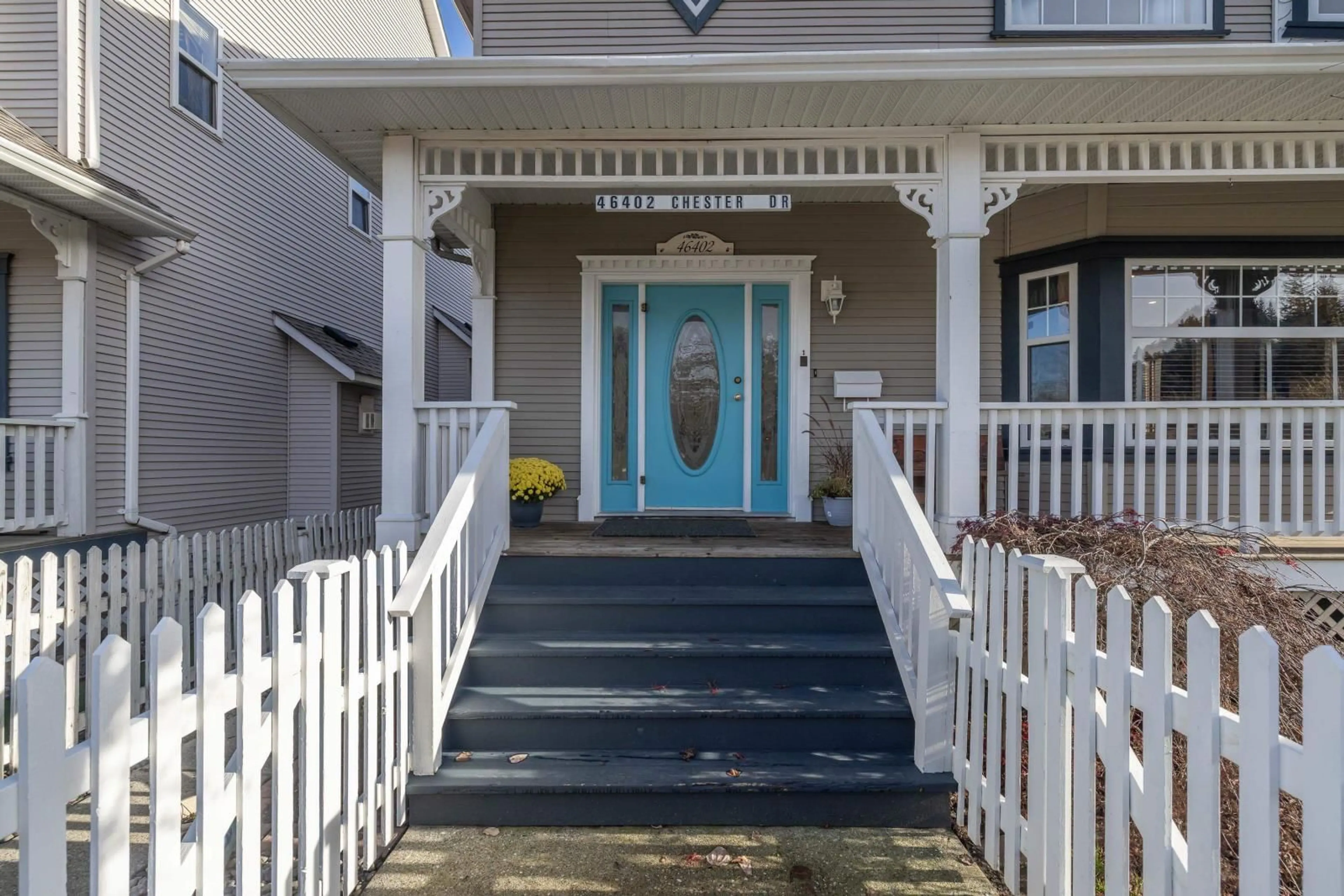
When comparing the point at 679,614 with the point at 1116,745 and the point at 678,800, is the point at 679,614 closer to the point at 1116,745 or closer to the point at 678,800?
the point at 678,800

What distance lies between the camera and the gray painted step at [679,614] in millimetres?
3604

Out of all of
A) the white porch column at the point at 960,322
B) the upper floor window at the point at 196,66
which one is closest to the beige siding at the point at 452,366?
the upper floor window at the point at 196,66

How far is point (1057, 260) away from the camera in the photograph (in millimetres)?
5367

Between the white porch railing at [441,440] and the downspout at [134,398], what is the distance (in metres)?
3.48

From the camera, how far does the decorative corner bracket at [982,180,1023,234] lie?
418cm

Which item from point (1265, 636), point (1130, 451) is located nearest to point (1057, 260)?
point (1130, 451)

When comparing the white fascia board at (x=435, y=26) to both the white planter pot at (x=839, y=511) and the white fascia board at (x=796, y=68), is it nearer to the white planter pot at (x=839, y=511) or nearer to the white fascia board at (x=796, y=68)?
the white fascia board at (x=796, y=68)

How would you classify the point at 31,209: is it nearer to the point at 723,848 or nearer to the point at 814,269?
the point at 814,269

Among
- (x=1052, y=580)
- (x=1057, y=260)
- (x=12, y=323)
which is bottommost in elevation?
(x=1052, y=580)

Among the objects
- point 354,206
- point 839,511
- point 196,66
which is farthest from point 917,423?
point 354,206

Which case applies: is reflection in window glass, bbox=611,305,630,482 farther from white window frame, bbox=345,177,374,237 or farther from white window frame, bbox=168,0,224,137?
white window frame, bbox=345,177,374,237

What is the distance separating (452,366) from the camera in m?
12.5

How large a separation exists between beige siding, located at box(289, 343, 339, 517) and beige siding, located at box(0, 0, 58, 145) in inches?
138

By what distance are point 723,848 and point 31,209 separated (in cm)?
650
